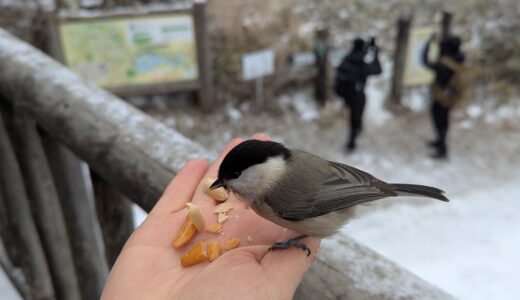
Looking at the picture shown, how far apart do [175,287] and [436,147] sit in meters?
5.81

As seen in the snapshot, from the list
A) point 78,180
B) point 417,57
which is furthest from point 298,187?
point 417,57

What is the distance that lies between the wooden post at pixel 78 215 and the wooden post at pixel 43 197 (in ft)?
0.13

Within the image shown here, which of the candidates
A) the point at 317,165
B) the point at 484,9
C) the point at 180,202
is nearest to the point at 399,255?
the point at 317,165

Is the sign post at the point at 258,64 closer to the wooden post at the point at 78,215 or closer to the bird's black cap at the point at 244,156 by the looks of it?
the wooden post at the point at 78,215

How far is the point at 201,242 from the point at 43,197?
1.06 meters

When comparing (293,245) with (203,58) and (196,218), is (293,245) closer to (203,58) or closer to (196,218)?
(196,218)

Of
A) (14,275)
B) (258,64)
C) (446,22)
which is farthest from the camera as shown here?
(446,22)

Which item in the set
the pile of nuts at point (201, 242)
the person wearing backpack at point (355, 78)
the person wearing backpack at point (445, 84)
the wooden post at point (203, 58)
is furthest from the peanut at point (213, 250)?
the wooden post at point (203, 58)

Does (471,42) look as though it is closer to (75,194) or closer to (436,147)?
(436,147)

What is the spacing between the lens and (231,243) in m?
1.39

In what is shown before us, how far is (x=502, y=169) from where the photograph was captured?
243 inches

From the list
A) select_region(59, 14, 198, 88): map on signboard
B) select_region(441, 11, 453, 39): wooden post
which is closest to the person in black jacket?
select_region(441, 11, 453, 39): wooden post

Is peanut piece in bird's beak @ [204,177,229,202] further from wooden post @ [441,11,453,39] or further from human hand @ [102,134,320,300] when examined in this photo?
wooden post @ [441,11,453,39]

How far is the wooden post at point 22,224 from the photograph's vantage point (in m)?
2.18
